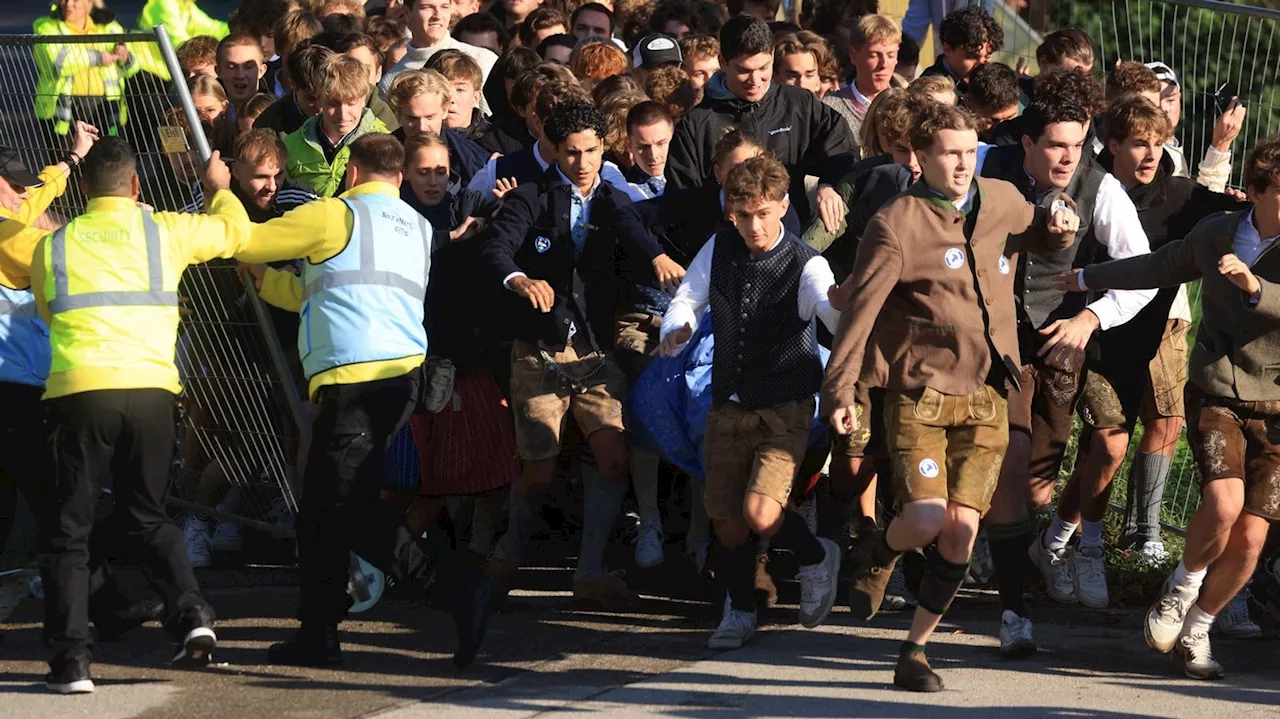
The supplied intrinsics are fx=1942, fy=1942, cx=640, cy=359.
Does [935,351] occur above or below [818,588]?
above

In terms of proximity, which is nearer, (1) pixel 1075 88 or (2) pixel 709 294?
(2) pixel 709 294

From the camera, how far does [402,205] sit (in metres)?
7.09

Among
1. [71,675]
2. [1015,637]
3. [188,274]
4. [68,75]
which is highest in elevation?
[68,75]

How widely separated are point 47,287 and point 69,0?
6239 mm

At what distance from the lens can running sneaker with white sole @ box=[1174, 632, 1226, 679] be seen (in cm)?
661

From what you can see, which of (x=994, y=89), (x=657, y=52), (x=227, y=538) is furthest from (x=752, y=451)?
(x=657, y=52)

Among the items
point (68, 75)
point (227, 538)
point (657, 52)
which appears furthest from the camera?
point (657, 52)

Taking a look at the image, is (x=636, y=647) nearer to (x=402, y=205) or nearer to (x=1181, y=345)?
(x=402, y=205)

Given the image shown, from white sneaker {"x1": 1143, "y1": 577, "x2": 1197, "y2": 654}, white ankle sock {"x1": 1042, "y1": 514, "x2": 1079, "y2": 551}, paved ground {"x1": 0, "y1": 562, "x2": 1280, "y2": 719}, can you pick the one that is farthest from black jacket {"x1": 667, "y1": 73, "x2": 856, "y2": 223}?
white sneaker {"x1": 1143, "y1": 577, "x2": 1197, "y2": 654}

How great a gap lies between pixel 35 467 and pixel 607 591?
7.29ft

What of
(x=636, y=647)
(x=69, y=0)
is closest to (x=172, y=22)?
(x=69, y=0)

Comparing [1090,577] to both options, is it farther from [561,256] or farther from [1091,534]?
[561,256]

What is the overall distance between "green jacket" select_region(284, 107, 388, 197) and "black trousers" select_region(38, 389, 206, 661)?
1758 mm

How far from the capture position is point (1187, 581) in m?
6.71
